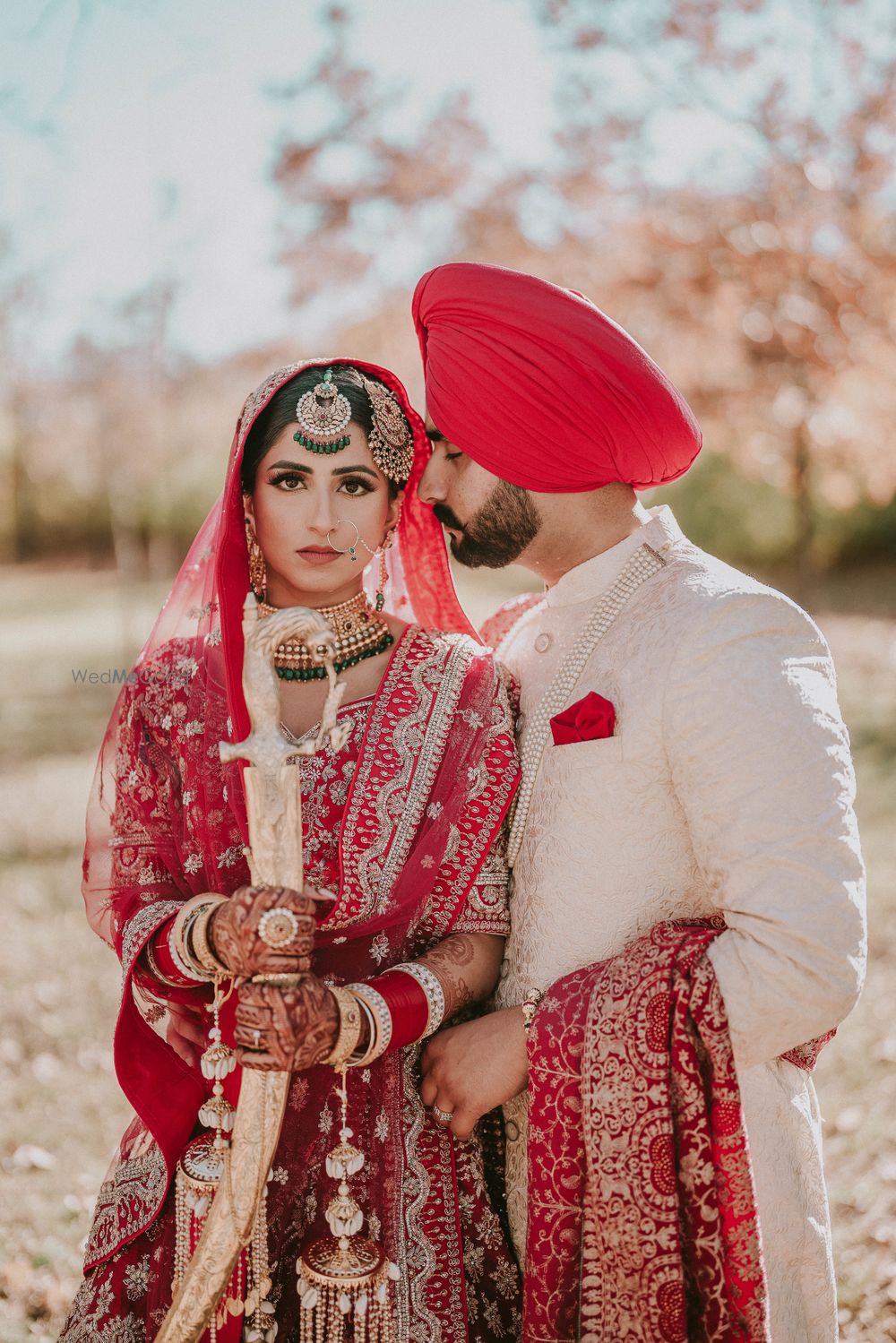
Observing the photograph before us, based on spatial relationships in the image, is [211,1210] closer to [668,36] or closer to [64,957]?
[64,957]

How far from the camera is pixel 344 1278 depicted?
81.7 inches

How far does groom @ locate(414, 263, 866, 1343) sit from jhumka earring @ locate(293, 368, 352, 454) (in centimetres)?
28

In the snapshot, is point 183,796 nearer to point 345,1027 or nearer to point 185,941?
point 185,941

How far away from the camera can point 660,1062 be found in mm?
2123

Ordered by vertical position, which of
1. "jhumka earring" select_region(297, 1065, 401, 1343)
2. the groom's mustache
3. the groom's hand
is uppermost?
the groom's mustache

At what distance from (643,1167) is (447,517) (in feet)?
→ 4.88

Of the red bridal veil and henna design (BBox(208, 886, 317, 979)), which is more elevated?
the red bridal veil

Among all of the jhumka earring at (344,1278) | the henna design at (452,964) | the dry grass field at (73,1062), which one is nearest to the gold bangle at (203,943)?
the jhumka earring at (344,1278)

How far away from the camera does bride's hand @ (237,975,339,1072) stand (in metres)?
1.87

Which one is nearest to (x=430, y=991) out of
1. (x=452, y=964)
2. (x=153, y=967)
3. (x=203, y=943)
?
(x=452, y=964)

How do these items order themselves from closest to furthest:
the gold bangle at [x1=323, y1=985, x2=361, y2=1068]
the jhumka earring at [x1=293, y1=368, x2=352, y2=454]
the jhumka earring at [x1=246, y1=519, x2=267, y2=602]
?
the gold bangle at [x1=323, y1=985, x2=361, y2=1068] → the jhumka earring at [x1=293, y1=368, x2=352, y2=454] → the jhumka earring at [x1=246, y1=519, x2=267, y2=602]

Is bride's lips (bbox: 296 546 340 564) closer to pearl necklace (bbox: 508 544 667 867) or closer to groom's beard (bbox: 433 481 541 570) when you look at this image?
groom's beard (bbox: 433 481 541 570)

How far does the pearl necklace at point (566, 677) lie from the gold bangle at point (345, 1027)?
0.57 metres

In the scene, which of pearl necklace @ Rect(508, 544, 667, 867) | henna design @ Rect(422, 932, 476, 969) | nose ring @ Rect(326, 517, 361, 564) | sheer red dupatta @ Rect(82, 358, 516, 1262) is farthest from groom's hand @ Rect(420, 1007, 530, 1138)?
nose ring @ Rect(326, 517, 361, 564)
